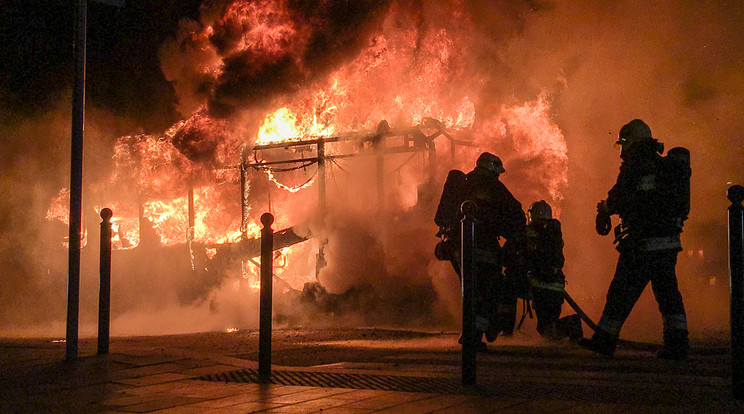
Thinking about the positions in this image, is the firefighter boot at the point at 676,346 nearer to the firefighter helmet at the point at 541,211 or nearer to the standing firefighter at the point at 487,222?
the standing firefighter at the point at 487,222

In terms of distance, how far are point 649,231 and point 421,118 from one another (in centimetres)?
1255

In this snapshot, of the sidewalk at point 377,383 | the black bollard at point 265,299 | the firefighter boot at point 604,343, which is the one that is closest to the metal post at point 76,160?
the sidewalk at point 377,383

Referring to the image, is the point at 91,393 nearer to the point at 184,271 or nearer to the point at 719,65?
the point at 719,65

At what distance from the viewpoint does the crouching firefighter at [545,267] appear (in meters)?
8.16

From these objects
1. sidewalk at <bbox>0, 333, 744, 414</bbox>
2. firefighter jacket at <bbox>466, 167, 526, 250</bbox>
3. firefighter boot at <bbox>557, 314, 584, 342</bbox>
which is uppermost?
firefighter jacket at <bbox>466, 167, 526, 250</bbox>

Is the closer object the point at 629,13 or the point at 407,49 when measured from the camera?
the point at 629,13

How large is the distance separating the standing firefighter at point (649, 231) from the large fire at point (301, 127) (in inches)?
343

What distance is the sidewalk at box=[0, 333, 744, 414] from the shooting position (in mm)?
4176

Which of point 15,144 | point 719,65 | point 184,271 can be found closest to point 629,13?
point 719,65

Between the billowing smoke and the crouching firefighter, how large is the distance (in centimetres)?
163

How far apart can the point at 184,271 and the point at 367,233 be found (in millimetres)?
8747

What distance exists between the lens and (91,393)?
16.2ft

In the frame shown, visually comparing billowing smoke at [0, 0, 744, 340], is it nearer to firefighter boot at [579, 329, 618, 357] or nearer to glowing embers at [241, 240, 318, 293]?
glowing embers at [241, 240, 318, 293]

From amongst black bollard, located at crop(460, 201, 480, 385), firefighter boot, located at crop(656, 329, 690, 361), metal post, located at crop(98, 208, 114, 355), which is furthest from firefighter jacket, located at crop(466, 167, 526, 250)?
metal post, located at crop(98, 208, 114, 355)
